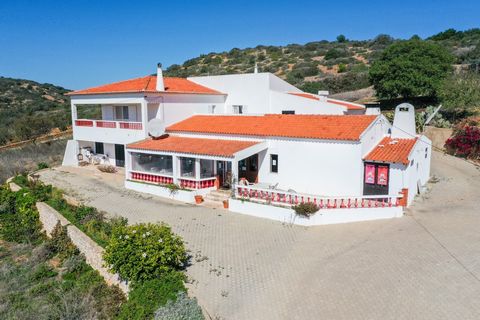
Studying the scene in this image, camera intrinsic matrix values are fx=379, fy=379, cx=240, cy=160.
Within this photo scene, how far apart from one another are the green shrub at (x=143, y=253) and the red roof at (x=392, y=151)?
405 inches

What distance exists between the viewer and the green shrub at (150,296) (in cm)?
942

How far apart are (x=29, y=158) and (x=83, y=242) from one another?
20.5 m

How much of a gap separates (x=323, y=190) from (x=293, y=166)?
1.93m

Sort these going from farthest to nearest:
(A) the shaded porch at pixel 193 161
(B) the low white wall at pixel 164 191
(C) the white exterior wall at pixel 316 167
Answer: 1. (B) the low white wall at pixel 164 191
2. (A) the shaded porch at pixel 193 161
3. (C) the white exterior wall at pixel 316 167

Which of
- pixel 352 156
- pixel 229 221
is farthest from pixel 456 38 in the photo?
pixel 229 221

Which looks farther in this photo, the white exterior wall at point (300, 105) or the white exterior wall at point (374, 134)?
the white exterior wall at point (300, 105)

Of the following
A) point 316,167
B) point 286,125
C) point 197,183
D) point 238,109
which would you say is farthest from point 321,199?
point 238,109

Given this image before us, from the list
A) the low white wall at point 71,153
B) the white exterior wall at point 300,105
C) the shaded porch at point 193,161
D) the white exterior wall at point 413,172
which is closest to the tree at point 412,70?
the white exterior wall at point 300,105

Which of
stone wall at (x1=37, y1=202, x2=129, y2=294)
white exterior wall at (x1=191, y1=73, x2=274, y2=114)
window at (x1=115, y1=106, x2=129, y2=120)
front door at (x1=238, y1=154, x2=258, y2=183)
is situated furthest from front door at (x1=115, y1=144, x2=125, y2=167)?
front door at (x1=238, y1=154, x2=258, y2=183)

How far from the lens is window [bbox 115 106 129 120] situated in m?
26.5

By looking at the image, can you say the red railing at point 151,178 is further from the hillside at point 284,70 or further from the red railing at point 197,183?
the hillside at point 284,70

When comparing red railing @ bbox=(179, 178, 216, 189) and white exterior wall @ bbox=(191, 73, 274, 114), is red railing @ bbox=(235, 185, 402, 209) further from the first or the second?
white exterior wall @ bbox=(191, 73, 274, 114)

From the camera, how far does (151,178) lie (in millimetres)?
21359

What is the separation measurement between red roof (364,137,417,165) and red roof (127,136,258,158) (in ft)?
19.6
